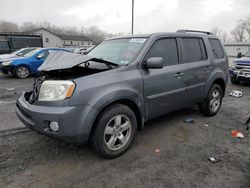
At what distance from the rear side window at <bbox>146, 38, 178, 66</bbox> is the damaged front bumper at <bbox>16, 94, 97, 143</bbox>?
1.42 metres

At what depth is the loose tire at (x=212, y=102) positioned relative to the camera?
4363 mm

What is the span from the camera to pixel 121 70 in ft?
9.16

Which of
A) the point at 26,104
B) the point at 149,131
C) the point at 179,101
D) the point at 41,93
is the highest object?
the point at 41,93

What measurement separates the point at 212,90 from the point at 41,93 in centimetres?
360

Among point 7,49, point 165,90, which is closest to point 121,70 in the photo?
point 165,90

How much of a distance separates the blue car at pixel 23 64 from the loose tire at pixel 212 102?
335 inches

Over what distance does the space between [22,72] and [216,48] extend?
8.85 m

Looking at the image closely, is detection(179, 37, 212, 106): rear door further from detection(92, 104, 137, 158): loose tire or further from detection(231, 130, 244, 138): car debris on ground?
detection(92, 104, 137, 158): loose tire

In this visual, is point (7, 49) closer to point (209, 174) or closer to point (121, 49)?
point (121, 49)

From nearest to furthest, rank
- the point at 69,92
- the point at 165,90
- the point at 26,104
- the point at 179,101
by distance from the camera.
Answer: the point at 69,92 < the point at 26,104 < the point at 165,90 < the point at 179,101

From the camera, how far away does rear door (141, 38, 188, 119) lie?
3096 mm

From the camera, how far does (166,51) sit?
11.3 ft

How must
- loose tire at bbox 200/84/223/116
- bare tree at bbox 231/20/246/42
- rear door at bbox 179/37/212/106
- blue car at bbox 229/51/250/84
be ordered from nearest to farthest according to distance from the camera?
rear door at bbox 179/37/212/106, loose tire at bbox 200/84/223/116, blue car at bbox 229/51/250/84, bare tree at bbox 231/20/246/42

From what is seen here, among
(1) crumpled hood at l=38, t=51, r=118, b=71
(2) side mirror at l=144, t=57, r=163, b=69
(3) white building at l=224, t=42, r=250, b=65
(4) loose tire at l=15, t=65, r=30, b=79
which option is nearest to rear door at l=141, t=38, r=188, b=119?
(2) side mirror at l=144, t=57, r=163, b=69
